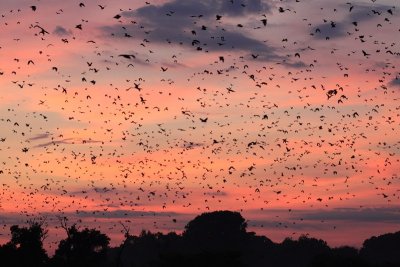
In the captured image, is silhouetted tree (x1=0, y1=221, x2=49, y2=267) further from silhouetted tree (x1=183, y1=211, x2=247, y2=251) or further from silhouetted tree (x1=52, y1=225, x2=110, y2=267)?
silhouetted tree (x1=183, y1=211, x2=247, y2=251)

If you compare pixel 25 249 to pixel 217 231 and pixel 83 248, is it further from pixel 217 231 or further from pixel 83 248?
pixel 217 231

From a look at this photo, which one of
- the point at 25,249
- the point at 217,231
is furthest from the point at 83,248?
the point at 217,231

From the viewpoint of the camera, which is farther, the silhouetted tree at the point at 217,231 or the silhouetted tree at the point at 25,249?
the silhouetted tree at the point at 217,231

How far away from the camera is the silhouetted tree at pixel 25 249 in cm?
9718

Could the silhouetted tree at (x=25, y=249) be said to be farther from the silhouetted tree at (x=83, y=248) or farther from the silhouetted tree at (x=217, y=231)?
the silhouetted tree at (x=217, y=231)

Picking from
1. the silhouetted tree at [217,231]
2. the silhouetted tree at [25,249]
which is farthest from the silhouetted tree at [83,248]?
the silhouetted tree at [217,231]

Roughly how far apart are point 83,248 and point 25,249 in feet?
48.1

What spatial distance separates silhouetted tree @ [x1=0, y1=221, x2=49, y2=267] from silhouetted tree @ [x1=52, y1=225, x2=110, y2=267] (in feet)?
20.8

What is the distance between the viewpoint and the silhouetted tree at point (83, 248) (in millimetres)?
110938

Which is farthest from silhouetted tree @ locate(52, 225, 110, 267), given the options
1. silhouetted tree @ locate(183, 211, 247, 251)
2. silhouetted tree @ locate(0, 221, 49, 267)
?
silhouetted tree @ locate(183, 211, 247, 251)

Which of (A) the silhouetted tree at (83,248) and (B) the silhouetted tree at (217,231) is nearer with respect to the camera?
(A) the silhouetted tree at (83,248)

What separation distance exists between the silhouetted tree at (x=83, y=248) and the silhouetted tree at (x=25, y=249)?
6.34 metres

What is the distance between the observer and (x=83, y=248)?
378 feet

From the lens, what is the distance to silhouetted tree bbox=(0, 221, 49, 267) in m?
97.2
